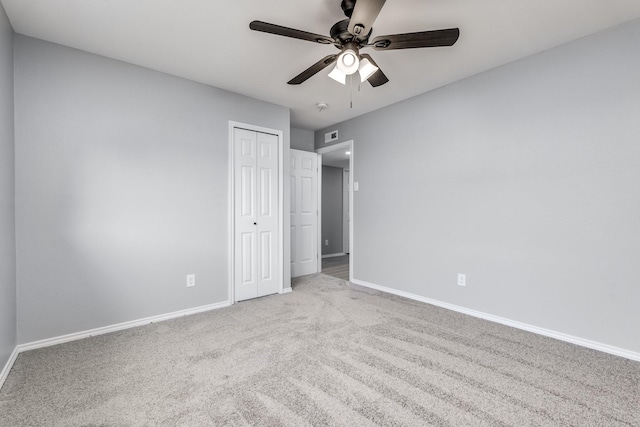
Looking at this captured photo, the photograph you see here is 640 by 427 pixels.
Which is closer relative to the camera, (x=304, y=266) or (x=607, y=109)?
(x=607, y=109)

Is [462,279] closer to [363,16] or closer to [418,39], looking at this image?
[418,39]

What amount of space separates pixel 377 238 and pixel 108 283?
9.86 ft

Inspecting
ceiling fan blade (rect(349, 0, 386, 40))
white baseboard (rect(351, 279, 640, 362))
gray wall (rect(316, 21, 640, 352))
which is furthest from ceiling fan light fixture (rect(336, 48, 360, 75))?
white baseboard (rect(351, 279, 640, 362))

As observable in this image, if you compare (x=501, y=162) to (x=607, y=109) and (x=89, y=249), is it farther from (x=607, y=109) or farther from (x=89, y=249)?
(x=89, y=249)

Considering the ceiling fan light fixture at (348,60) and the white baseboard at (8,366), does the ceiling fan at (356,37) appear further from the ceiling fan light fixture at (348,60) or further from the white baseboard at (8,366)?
the white baseboard at (8,366)

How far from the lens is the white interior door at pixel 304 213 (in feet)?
15.2

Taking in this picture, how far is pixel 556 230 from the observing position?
243 centimetres

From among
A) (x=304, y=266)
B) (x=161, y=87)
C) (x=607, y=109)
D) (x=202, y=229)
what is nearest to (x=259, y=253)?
(x=202, y=229)

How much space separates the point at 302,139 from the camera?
4.91m

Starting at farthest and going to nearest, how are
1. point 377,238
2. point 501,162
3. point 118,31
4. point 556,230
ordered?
1. point 377,238
2. point 501,162
3. point 556,230
4. point 118,31

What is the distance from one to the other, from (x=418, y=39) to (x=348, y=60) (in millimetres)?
445

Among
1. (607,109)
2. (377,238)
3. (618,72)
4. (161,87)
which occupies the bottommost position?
(377,238)

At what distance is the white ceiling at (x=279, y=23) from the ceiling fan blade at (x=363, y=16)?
0.37 meters

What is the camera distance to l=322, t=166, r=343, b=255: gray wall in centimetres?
670
